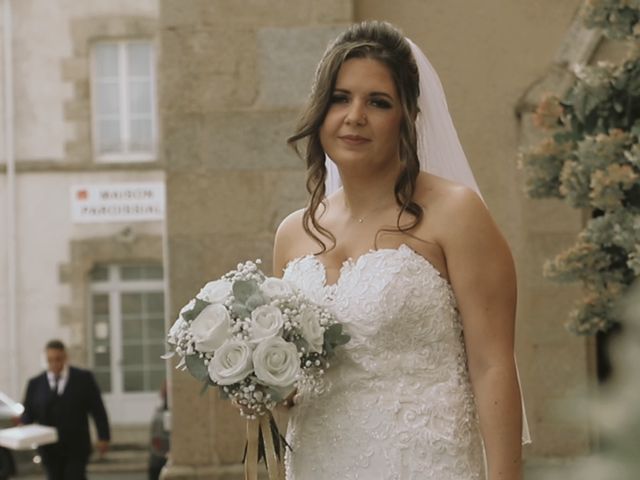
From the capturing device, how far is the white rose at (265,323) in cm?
296

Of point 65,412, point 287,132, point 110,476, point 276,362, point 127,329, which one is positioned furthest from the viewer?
point 127,329

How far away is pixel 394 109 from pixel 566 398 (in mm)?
2080

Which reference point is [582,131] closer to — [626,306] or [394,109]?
[394,109]

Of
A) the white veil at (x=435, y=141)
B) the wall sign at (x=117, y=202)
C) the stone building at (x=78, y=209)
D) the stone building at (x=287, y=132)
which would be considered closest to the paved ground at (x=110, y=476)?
the stone building at (x=78, y=209)

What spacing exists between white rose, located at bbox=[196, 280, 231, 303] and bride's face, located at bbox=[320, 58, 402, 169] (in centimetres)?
37

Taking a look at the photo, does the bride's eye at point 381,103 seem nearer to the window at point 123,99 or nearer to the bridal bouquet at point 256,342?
the bridal bouquet at point 256,342

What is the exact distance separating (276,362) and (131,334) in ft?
65.8

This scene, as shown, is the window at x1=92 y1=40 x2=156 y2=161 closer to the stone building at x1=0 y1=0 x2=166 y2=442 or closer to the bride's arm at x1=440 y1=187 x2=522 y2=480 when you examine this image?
the stone building at x1=0 y1=0 x2=166 y2=442

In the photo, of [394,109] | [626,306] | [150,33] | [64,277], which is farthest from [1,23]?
[626,306]

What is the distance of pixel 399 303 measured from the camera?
303cm

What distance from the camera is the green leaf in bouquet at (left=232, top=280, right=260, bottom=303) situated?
306 centimetres

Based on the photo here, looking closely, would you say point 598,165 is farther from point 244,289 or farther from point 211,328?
point 211,328

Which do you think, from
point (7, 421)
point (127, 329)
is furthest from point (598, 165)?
point (127, 329)

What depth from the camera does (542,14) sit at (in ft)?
22.3
